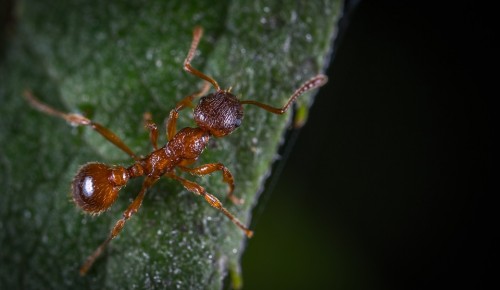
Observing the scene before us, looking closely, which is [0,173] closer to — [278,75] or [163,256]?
[163,256]

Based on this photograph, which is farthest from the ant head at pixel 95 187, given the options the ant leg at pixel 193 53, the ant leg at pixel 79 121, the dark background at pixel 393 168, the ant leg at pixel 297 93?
the dark background at pixel 393 168

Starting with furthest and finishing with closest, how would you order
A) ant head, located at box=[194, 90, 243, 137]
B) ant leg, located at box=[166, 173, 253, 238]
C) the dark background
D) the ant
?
the dark background, ant head, located at box=[194, 90, 243, 137], the ant, ant leg, located at box=[166, 173, 253, 238]

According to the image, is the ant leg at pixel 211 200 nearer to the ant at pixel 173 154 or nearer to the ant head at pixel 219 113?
the ant at pixel 173 154

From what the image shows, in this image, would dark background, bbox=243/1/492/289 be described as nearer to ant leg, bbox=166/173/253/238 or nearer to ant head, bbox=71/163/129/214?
ant leg, bbox=166/173/253/238

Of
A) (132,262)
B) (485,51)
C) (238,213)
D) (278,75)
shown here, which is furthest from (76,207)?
(485,51)

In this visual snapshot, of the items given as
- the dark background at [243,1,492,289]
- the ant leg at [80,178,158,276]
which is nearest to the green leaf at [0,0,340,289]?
the ant leg at [80,178,158,276]

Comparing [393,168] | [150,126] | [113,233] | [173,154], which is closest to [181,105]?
[150,126]
